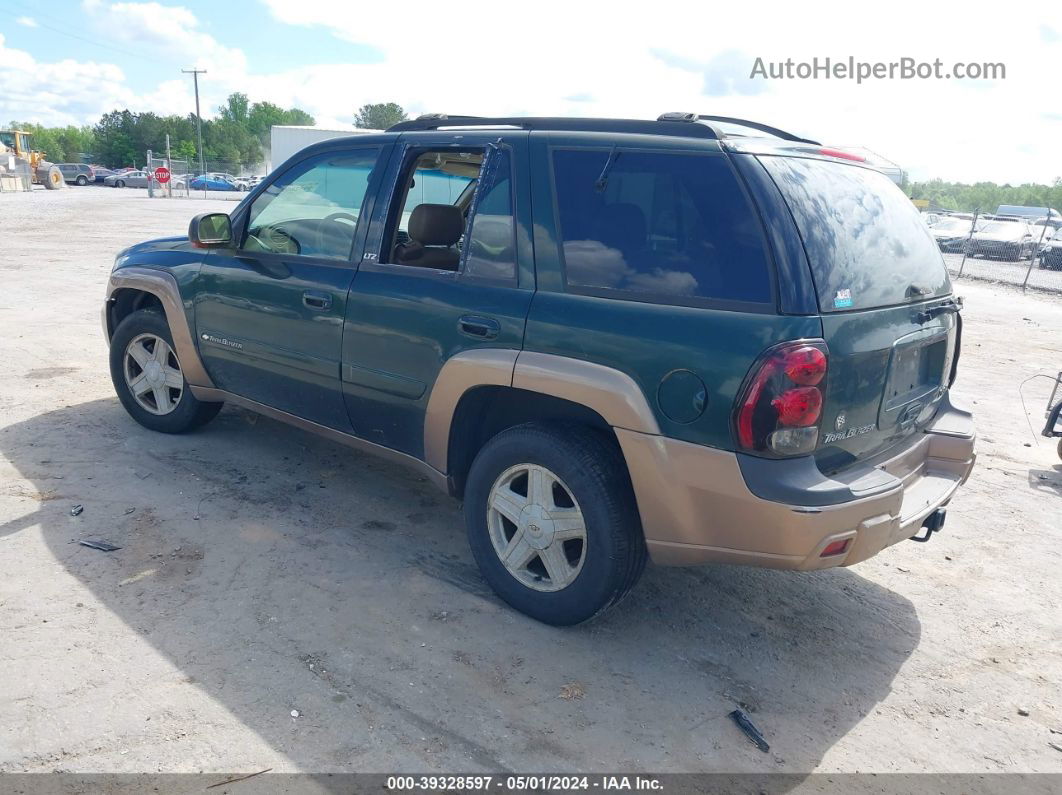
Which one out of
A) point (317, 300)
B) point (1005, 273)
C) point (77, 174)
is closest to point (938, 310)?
point (317, 300)

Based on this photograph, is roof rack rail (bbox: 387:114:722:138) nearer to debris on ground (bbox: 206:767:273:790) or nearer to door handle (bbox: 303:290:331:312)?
door handle (bbox: 303:290:331:312)

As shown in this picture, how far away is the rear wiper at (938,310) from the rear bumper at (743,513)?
62cm

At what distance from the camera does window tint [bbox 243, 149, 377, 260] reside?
411 cm

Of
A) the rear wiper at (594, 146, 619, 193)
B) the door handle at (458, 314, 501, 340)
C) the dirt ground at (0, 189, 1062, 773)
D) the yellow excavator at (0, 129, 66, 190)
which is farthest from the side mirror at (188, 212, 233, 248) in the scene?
the yellow excavator at (0, 129, 66, 190)

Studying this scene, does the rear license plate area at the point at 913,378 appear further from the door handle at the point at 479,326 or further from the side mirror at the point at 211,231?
the side mirror at the point at 211,231

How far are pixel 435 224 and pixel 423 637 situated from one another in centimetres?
201

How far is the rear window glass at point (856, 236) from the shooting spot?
289cm

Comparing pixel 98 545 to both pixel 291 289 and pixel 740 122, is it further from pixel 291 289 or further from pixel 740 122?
pixel 740 122

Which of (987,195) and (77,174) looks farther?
(987,195)

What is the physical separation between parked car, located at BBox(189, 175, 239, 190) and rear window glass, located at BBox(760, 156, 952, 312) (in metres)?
54.0

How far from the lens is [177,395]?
527 centimetres

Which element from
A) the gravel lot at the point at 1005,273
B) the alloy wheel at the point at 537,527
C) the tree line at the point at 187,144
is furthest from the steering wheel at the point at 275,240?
the tree line at the point at 187,144

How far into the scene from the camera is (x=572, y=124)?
136 inches

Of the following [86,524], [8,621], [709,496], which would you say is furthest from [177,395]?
[709,496]
